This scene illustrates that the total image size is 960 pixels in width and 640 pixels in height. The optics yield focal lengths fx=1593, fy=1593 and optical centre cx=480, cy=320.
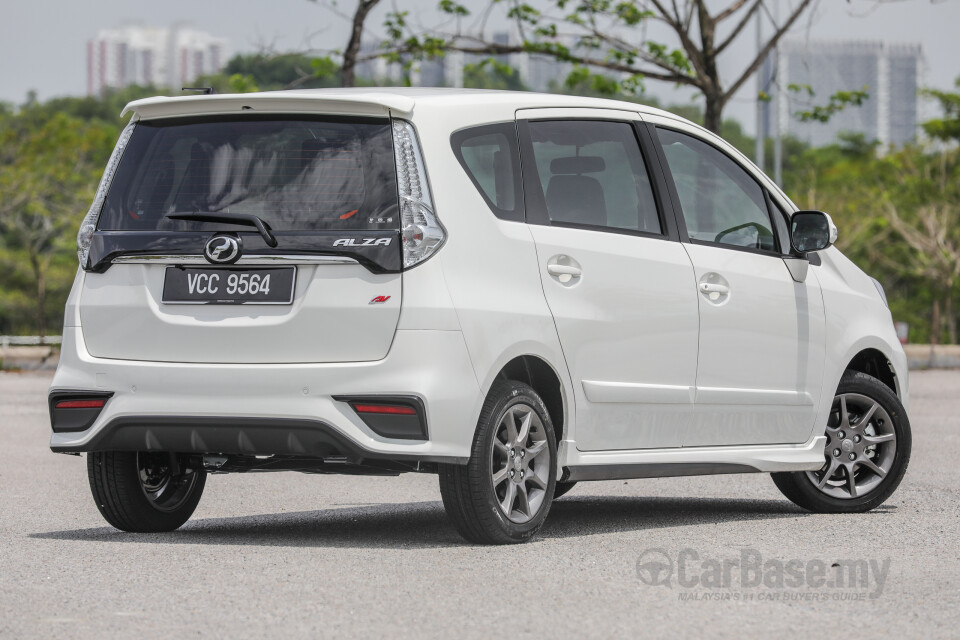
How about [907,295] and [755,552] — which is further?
[907,295]

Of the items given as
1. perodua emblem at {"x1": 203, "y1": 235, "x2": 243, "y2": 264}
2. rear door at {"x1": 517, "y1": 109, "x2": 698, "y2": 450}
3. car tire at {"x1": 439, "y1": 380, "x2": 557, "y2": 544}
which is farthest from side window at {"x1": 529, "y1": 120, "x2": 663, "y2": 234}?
perodua emblem at {"x1": 203, "y1": 235, "x2": 243, "y2": 264}

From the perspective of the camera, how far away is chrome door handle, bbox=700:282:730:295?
24.5ft

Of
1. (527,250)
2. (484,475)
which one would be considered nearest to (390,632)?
(484,475)

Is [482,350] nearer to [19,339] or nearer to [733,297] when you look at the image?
[733,297]

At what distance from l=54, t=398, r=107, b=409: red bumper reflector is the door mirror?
11.7 ft

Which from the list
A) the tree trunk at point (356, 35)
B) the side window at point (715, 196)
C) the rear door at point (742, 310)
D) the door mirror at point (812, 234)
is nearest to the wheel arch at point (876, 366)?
the rear door at point (742, 310)

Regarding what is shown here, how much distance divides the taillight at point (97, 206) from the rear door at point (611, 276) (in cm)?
169

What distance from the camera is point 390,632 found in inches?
185

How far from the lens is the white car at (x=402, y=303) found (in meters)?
6.14

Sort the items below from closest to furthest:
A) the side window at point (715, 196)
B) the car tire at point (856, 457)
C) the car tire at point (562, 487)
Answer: the side window at point (715, 196) < the car tire at point (856, 457) < the car tire at point (562, 487)

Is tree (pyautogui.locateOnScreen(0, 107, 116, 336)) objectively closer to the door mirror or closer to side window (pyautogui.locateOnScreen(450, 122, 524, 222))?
the door mirror

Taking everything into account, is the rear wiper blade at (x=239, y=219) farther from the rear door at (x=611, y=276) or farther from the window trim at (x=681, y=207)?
the window trim at (x=681, y=207)

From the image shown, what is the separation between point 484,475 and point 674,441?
1429mm

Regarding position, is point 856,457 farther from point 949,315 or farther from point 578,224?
point 949,315
